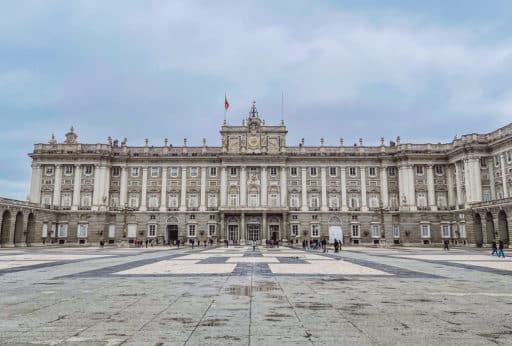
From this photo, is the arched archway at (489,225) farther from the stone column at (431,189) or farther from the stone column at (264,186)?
the stone column at (264,186)

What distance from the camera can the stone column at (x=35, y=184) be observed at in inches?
2872

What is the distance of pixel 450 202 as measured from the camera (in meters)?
71.5

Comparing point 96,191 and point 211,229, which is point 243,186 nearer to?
point 211,229

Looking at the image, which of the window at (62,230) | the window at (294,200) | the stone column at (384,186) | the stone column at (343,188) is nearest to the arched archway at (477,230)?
the stone column at (384,186)

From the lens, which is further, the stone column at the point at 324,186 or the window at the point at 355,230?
the stone column at the point at 324,186

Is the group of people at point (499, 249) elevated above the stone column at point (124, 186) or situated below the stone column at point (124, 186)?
below

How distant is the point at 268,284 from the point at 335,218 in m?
60.6

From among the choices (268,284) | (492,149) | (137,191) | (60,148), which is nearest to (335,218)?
(492,149)

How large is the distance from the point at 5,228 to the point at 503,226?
68719 mm

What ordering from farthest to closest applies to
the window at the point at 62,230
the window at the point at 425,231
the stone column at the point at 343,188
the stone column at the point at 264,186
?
the stone column at the point at 343,188, the stone column at the point at 264,186, the window at the point at 62,230, the window at the point at 425,231

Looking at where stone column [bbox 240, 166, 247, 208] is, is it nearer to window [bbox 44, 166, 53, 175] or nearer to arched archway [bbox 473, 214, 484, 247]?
window [bbox 44, 166, 53, 175]

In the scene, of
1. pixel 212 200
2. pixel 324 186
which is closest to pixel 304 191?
pixel 324 186

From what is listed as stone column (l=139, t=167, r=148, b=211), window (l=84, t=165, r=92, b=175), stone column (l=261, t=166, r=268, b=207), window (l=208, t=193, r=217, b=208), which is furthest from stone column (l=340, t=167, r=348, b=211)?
window (l=84, t=165, r=92, b=175)

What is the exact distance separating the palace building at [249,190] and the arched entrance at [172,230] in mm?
179
